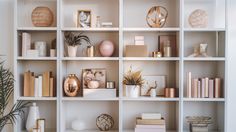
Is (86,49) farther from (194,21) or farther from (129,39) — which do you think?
(194,21)

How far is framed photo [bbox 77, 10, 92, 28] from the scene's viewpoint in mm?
3309

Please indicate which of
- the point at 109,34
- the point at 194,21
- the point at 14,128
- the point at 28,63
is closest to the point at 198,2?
the point at 194,21

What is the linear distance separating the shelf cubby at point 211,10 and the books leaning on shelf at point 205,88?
60 cm

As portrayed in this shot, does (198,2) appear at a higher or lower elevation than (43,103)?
higher

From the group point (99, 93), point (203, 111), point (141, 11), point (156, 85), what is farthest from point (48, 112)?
point (203, 111)

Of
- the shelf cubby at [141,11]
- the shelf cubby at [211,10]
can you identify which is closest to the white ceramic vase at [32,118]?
the shelf cubby at [141,11]

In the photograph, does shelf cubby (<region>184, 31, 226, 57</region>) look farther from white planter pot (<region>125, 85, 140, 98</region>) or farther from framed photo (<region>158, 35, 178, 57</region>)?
white planter pot (<region>125, 85, 140, 98</region>)

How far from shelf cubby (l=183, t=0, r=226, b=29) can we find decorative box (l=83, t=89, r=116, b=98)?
42.4 inches

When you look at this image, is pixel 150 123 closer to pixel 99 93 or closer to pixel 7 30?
pixel 99 93

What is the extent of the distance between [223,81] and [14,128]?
7.01ft

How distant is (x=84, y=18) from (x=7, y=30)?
2.86ft

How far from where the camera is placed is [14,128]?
10.5 ft

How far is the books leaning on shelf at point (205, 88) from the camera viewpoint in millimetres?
3209

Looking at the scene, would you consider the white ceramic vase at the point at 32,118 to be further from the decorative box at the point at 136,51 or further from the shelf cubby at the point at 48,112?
the decorative box at the point at 136,51
